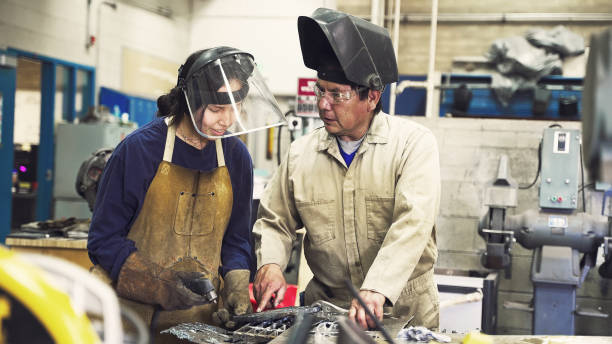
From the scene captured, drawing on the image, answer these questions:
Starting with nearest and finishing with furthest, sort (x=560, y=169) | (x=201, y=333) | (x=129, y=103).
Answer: (x=201, y=333)
(x=560, y=169)
(x=129, y=103)

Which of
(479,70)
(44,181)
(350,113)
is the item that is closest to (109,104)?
(44,181)

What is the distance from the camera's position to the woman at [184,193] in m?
1.84

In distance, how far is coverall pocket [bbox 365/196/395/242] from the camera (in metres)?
1.95

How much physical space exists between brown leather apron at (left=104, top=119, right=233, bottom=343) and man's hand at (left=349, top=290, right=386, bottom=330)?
0.58m

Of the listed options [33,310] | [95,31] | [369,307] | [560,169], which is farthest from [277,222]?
[95,31]

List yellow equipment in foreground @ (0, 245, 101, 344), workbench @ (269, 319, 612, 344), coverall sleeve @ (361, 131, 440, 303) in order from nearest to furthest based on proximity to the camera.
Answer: yellow equipment in foreground @ (0, 245, 101, 344) < workbench @ (269, 319, 612, 344) < coverall sleeve @ (361, 131, 440, 303)

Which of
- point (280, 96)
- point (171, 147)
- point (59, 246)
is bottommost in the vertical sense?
point (59, 246)

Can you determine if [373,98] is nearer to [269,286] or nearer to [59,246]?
[269,286]

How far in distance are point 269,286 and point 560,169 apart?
96.3 inches

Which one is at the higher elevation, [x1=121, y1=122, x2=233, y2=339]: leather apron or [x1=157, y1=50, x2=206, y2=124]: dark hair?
[x1=157, y1=50, x2=206, y2=124]: dark hair

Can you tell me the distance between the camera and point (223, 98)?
183 centimetres

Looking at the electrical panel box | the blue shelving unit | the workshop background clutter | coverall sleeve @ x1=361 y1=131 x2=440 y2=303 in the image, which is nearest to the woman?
coverall sleeve @ x1=361 y1=131 x2=440 y2=303

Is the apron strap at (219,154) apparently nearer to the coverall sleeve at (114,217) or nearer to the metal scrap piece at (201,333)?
the coverall sleeve at (114,217)

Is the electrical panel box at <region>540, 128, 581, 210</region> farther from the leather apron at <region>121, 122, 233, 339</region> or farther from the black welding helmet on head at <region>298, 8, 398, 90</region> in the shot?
the leather apron at <region>121, 122, 233, 339</region>
